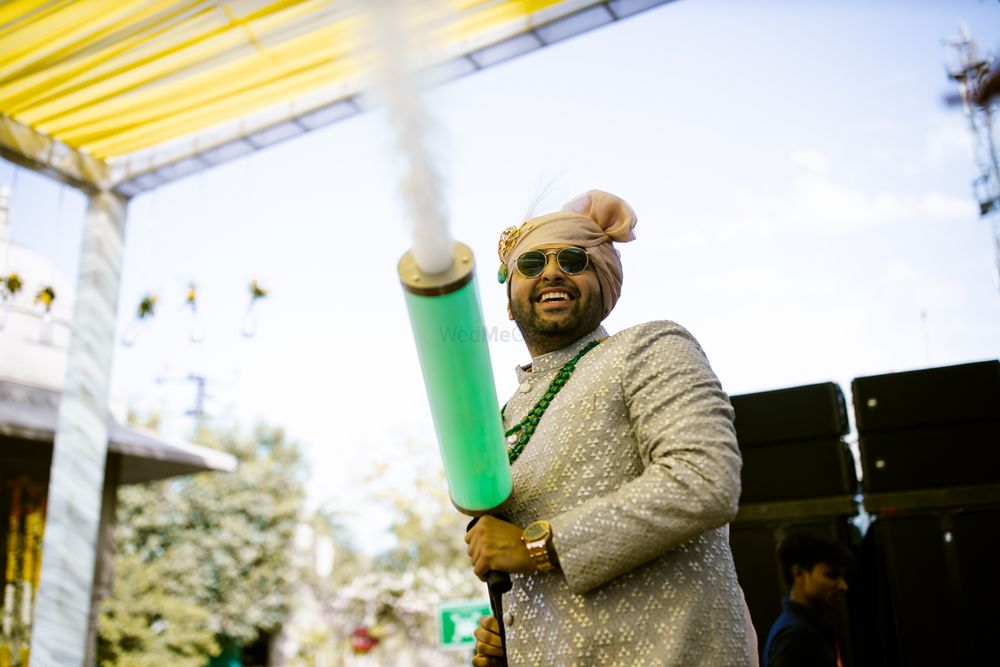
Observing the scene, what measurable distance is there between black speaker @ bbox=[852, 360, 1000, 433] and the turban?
2659 mm

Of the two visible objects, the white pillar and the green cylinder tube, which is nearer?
the green cylinder tube

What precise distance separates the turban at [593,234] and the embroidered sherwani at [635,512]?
0.19 meters

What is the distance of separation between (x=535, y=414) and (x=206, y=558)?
18.1 metres

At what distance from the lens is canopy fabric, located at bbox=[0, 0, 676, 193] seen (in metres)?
4.81

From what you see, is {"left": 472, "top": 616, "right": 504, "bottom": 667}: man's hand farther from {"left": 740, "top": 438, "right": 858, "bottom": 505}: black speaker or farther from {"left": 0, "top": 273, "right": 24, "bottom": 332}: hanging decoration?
{"left": 0, "top": 273, "right": 24, "bottom": 332}: hanging decoration

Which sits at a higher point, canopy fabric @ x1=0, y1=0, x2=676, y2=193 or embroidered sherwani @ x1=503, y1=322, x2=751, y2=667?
canopy fabric @ x1=0, y1=0, x2=676, y2=193

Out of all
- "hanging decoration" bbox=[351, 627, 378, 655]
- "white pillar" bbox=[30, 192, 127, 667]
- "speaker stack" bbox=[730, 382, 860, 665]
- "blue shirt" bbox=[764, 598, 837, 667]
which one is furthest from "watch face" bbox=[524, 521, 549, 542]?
"hanging decoration" bbox=[351, 627, 378, 655]

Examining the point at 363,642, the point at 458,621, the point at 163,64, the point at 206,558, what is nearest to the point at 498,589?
the point at 163,64

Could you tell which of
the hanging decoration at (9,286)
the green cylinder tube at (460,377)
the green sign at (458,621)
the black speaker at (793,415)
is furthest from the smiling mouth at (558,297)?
the green sign at (458,621)

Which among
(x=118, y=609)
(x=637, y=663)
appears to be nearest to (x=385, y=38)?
(x=637, y=663)

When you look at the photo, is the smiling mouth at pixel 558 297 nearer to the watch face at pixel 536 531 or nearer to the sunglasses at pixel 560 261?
the sunglasses at pixel 560 261

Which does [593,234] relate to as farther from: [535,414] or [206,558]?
[206,558]

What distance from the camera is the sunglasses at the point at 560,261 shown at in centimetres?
159

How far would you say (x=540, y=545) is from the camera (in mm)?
1244
